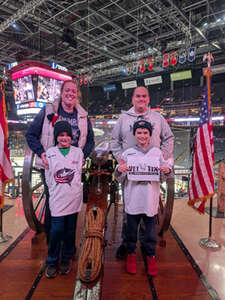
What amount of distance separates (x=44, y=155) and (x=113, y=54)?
1204 cm

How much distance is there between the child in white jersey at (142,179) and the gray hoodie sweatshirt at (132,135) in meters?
0.16

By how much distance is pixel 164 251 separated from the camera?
2305mm

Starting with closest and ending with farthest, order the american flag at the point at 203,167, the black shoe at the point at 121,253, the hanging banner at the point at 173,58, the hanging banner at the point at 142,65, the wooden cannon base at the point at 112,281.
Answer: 1. the wooden cannon base at the point at 112,281
2. the black shoe at the point at 121,253
3. the american flag at the point at 203,167
4. the hanging banner at the point at 173,58
5. the hanging banner at the point at 142,65

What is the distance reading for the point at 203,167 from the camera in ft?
8.41

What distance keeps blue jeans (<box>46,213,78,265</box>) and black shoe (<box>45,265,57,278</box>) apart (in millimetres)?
34

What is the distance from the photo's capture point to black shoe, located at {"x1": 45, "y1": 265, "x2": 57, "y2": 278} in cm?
178

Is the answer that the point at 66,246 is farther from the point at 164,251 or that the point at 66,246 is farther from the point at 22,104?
the point at 22,104

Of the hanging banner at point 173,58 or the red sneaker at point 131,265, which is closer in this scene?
the red sneaker at point 131,265

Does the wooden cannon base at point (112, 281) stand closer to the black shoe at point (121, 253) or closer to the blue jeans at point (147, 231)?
the black shoe at point (121, 253)

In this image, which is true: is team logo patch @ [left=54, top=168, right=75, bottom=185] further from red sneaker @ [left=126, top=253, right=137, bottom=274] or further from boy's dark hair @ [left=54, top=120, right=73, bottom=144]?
red sneaker @ [left=126, top=253, right=137, bottom=274]

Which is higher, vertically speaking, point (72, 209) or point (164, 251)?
point (72, 209)

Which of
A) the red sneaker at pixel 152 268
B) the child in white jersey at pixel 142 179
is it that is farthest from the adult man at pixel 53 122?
the red sneaker at pixel 152 268

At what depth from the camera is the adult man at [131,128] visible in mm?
1966

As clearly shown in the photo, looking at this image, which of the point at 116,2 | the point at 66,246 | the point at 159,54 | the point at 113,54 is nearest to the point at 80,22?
the point at 116,2
